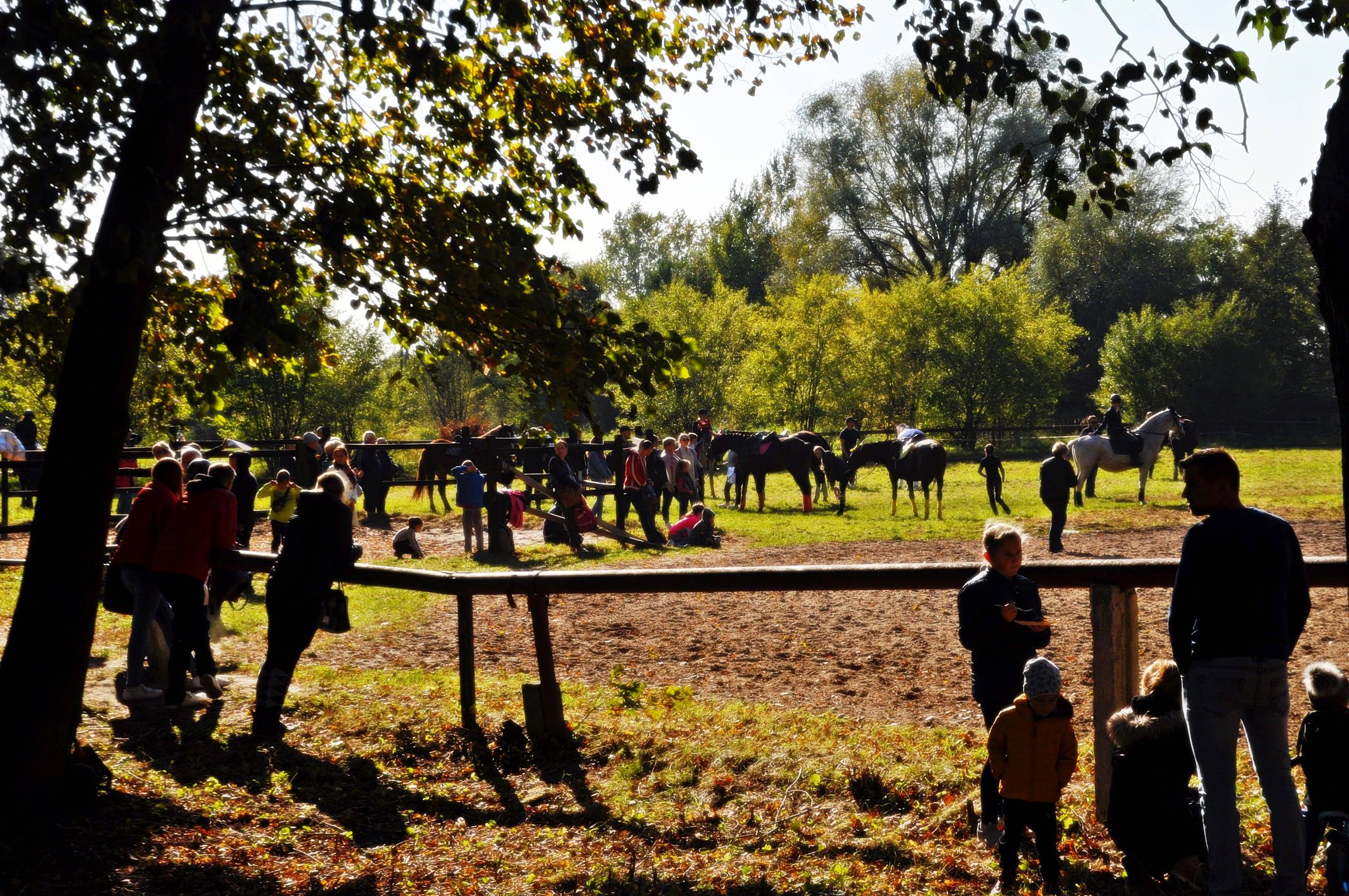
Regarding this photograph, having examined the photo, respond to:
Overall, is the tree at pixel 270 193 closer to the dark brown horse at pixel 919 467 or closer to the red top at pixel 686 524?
the red top at pixel 686 524

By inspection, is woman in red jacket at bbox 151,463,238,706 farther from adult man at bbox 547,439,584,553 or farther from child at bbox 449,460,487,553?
adult man at bbox 547,439,584,553

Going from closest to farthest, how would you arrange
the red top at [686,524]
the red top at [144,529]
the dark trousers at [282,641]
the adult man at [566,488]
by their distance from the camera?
the dark trousers at [282,641], the red top at [144,529], the adult man at [566,488], the red top at [686,524]

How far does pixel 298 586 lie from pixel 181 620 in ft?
3.22

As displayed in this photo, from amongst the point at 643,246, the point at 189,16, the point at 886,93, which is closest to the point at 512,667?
the point at 189,16

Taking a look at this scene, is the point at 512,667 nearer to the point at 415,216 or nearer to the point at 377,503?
the point at 415,216

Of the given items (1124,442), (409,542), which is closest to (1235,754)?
(409,542)

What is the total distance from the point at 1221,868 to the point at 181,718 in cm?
602

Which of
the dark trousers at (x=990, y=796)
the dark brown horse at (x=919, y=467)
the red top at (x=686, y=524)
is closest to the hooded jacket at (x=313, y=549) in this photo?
the dark trousers at (x=990, y=796)

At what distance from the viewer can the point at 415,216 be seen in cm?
607

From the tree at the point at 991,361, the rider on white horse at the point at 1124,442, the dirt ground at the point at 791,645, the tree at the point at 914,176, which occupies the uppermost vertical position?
the tree at the point at 914,176

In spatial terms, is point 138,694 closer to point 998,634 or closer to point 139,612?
point 139,612

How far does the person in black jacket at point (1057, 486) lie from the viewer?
16.5 meters

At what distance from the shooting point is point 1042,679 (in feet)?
14.3

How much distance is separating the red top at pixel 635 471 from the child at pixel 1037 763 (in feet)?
50.9
